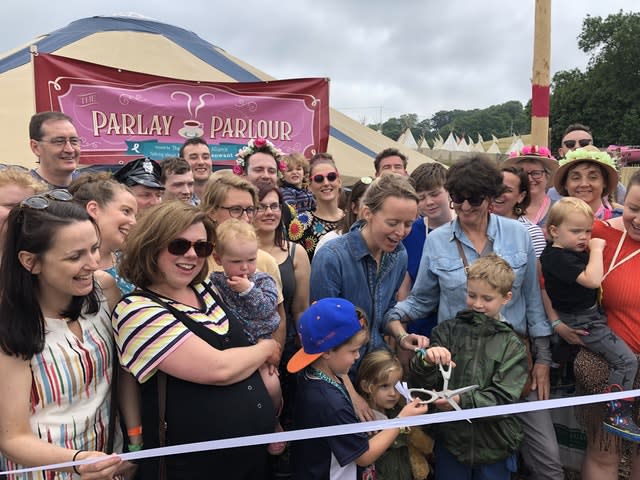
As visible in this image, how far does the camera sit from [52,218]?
1.78 m

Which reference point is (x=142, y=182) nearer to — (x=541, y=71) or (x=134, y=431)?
(x=134, y=431)

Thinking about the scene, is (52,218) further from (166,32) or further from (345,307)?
(166,32)

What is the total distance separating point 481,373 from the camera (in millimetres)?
2562

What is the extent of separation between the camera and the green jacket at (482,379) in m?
2.52

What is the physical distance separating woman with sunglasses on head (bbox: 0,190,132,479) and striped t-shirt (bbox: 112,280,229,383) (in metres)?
0.15

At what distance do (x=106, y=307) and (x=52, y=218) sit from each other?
0.49 m


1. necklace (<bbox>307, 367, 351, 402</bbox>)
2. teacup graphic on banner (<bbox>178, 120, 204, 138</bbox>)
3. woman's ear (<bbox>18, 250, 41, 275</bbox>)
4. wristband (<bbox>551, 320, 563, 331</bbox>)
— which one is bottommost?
necklace (<bbox>307, 367, 351, 402</bbox>)

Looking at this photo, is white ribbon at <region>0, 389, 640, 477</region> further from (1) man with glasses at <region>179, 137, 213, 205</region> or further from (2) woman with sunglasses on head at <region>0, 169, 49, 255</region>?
(1) man with glasses at <region>179, 137, 213, 205</region>

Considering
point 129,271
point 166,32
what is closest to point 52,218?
point 129,271

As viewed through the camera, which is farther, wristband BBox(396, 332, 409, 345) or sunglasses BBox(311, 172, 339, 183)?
sunglasses BBox(311, 172, 339, 183)

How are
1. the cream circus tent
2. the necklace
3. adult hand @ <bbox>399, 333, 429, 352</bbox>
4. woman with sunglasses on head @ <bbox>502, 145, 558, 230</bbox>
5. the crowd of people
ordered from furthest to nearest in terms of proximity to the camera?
the cream circus tent
woman with sunglasses on head @ <bbox>502, 145, 558, 230</bbox>
adult hand @ <bbox>399, 333, 429, 352</bbox>
the necklace
the crowd of people

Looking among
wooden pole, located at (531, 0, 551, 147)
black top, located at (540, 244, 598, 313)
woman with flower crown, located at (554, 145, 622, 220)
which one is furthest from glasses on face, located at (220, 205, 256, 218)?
wooden pole, located at (531, 0, 551, 147)

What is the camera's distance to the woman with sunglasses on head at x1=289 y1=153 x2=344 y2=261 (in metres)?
4.03

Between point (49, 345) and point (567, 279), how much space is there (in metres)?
2.61
